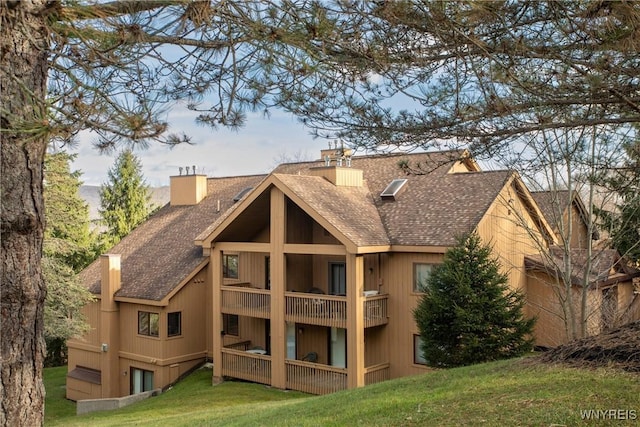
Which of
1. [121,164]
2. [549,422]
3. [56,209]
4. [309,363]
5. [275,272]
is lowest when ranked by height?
[309,363]

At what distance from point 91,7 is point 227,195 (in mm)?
23023

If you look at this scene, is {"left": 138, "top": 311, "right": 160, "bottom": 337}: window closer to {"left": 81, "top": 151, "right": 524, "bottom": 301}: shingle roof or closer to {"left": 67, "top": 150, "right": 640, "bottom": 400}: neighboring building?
{"left": 67, "top": 150, "right": 640, "bottom": 400}: neighboring building

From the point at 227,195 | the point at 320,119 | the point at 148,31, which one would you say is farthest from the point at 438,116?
the point at 227,195

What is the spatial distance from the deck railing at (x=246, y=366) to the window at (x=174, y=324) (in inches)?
92.4

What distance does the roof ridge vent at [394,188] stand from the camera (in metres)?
22.4

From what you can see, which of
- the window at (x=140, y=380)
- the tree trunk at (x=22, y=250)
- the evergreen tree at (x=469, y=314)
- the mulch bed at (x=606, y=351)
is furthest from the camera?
the window at (x=140, y=380)

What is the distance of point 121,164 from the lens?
143 feet

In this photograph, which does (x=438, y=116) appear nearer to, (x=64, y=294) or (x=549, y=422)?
(x=549, y=422)

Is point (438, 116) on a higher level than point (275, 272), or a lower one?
higher

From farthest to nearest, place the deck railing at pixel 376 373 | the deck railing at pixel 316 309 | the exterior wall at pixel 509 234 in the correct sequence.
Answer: the exterior wall at pixel 509 234
the deck railing at pixel 316 309
the deck railing at pixel 376 373

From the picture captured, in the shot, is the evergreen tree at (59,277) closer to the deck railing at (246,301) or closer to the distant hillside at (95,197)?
the deck railing at (246,301)

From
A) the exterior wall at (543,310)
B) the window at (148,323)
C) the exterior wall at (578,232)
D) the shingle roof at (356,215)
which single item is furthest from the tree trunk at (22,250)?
the exterior wall at (578,232)

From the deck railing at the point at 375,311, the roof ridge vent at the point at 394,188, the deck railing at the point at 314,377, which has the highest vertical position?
the roof ridge vent at the point at 394,188

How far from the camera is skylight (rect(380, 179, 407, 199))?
22.4 m
